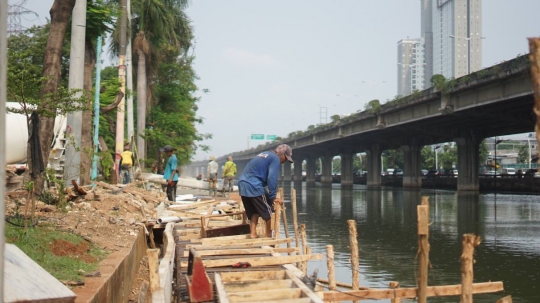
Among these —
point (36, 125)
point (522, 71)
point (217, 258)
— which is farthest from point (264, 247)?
point (522, 71)

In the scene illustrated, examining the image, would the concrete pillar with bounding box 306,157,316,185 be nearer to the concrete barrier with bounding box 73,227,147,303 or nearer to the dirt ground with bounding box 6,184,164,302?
the dirt ground with bounding box 6,184,164,302

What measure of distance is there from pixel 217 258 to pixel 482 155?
99075mm

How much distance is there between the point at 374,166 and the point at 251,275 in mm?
69181

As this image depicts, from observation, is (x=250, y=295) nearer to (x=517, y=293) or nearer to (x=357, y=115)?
(x=517, y=293)

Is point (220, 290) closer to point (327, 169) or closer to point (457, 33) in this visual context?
point (327, 169)

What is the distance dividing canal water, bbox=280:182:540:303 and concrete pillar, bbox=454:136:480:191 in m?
16.1

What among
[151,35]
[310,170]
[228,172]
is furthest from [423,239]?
[310,170]

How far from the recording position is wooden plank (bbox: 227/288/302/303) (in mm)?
6954

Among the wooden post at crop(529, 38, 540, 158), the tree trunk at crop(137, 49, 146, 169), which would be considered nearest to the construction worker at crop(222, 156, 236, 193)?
the tree trunk at crop(137, 49, 146, 169)

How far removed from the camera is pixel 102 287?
24.1 ft

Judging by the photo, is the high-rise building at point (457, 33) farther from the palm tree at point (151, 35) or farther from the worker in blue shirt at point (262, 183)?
the worker in blue shirt at point (262, 183)

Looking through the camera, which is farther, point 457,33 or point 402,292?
point 457,33

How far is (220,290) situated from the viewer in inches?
277

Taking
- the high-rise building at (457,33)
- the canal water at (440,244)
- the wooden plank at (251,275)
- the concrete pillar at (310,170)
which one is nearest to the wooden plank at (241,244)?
the wooden plank at (251,275)
